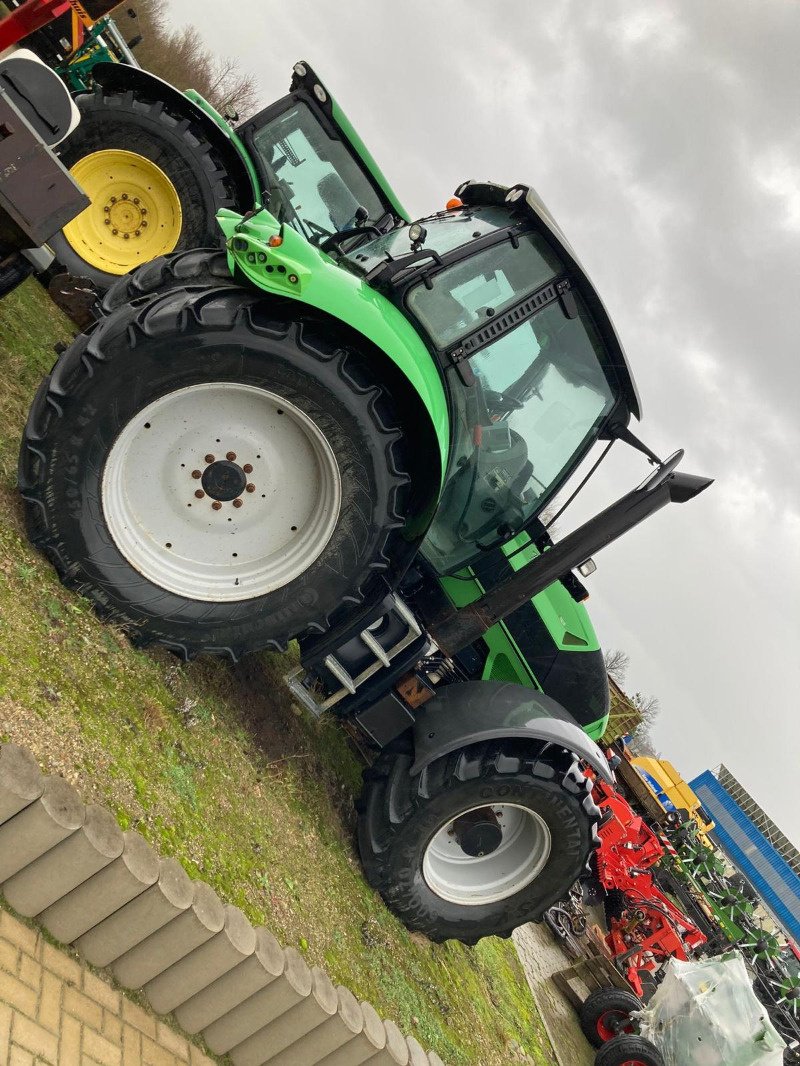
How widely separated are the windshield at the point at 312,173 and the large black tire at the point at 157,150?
446 millimetres

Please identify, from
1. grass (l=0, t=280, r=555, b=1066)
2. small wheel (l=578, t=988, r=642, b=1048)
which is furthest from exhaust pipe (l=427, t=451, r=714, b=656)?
small wheel (l=578, t=988, r=642, b=1048)

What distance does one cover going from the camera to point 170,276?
12.4ft

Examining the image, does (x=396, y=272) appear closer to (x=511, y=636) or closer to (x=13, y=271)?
(x=13, y=271)

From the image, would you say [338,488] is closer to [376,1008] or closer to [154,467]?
[154,467]

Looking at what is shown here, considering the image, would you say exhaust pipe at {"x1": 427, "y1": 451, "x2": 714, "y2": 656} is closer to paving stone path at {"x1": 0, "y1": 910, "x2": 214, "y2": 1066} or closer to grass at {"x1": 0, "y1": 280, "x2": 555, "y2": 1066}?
grass at {"x1": 0, "y1": 280, "x2": 555, "y2": 1066}

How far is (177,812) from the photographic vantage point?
9.86ft

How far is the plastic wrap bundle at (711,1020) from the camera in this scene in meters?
4.98

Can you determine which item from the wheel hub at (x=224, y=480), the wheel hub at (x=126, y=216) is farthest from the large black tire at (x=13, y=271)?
the wheel hub at (x=126, y=216)

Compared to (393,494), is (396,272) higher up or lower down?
higher up

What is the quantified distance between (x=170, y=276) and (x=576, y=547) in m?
2.34

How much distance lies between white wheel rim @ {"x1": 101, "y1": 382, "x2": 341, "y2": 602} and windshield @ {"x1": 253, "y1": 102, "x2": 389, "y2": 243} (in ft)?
9.63

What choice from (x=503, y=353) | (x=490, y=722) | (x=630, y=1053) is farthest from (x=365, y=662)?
(x=630, y=1053)

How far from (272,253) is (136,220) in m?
3.21

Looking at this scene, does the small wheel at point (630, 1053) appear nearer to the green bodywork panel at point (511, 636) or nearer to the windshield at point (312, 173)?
the green bodywork panel at point (511, 636)
